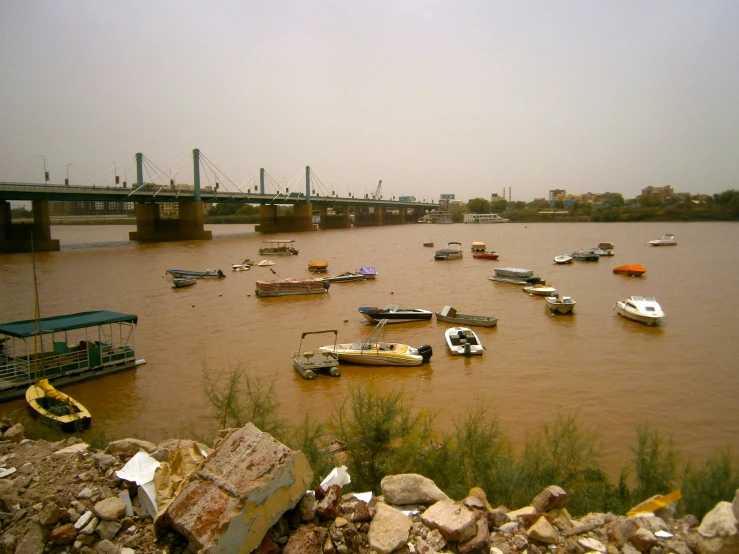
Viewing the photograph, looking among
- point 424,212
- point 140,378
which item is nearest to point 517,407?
point 140,378

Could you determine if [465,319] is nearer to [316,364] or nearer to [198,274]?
[316,364]

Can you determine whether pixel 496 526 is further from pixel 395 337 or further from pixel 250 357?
pixel 395 337

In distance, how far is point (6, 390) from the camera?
12.5 meters

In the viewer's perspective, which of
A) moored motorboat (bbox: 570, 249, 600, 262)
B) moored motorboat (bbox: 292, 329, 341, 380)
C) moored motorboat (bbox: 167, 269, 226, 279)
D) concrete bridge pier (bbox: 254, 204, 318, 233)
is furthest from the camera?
concrete bridge pier (bbox: 254, 204, 318, 233)

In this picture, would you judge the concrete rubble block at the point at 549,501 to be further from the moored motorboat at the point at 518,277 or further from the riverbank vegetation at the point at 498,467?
the moored motorboat at the point at 518,277

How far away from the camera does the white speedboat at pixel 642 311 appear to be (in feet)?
70.0

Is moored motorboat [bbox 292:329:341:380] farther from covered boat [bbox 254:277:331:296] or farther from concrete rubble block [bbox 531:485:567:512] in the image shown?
covered boat [bbox 254:277:331:296]

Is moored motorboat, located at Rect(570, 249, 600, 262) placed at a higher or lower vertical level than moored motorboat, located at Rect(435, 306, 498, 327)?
A: higher

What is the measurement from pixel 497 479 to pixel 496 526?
1.63 m

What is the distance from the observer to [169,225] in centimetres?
7225

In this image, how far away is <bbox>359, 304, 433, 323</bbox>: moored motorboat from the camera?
855 inches

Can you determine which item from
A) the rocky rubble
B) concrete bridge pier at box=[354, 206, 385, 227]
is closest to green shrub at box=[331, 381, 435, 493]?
the rocky rubble

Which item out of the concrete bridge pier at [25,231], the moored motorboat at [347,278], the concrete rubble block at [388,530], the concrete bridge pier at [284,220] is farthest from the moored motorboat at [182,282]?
the concrete bridge pier at [284,220]

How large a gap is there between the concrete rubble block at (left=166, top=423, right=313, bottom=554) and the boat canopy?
1031 cm
